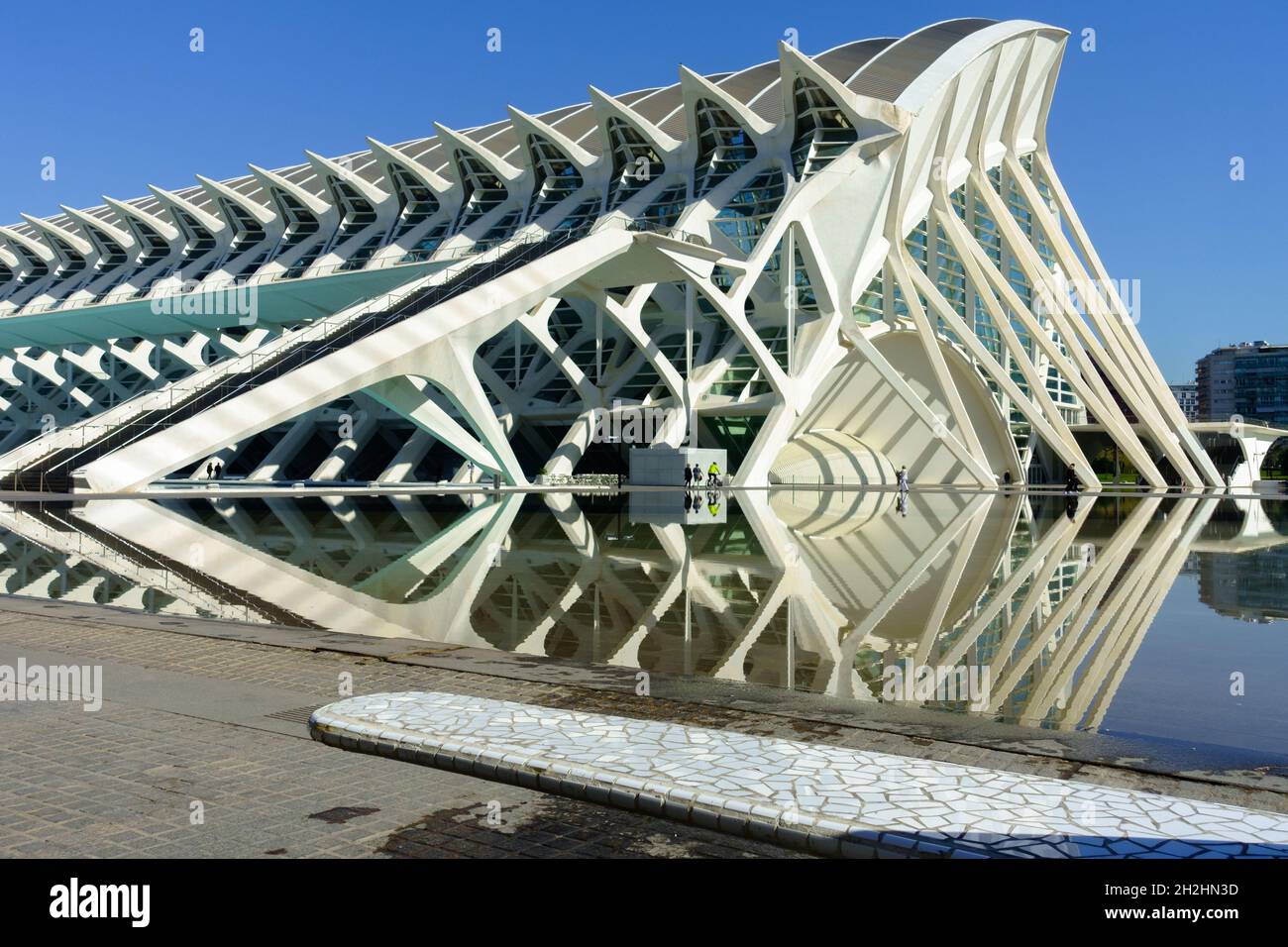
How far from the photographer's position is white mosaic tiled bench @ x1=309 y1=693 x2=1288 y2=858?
3.29 m

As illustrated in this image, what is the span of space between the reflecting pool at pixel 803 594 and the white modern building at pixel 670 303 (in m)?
10.3

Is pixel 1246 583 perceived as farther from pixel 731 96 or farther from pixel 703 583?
pixel 731 96

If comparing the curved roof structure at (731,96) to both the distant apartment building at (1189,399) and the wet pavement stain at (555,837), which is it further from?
the distant apartment building at (1189,399)

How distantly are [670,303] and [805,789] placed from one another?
116 ft

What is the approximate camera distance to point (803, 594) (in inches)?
379

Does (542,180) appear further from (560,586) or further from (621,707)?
(621,707)

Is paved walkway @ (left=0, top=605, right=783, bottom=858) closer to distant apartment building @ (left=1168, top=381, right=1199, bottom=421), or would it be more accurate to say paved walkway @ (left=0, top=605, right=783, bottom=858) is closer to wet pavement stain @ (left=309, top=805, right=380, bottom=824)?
wet pavement stain @ (left=309, top=805, right=380, bottom=824)

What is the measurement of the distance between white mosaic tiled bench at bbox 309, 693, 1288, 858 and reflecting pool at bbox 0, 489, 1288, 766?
3.95ft

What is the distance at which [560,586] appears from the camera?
10133 millimetres

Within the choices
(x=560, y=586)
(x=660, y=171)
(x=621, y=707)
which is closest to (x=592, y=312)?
(x=660, y=171)

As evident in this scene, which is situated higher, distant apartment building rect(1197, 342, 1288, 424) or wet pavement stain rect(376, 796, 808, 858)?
distant apartment building rect(1197, 342, 1288, 424)

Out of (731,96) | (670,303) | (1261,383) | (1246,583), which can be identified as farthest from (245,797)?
(1261,383)

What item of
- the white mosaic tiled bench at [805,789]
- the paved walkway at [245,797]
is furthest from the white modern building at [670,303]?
the white mosaic tiled bench at [805,789]

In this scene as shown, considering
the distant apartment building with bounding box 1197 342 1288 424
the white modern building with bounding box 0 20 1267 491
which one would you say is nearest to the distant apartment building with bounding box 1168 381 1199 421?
the distant apartment building with bounding box 1197 342 1288 424
